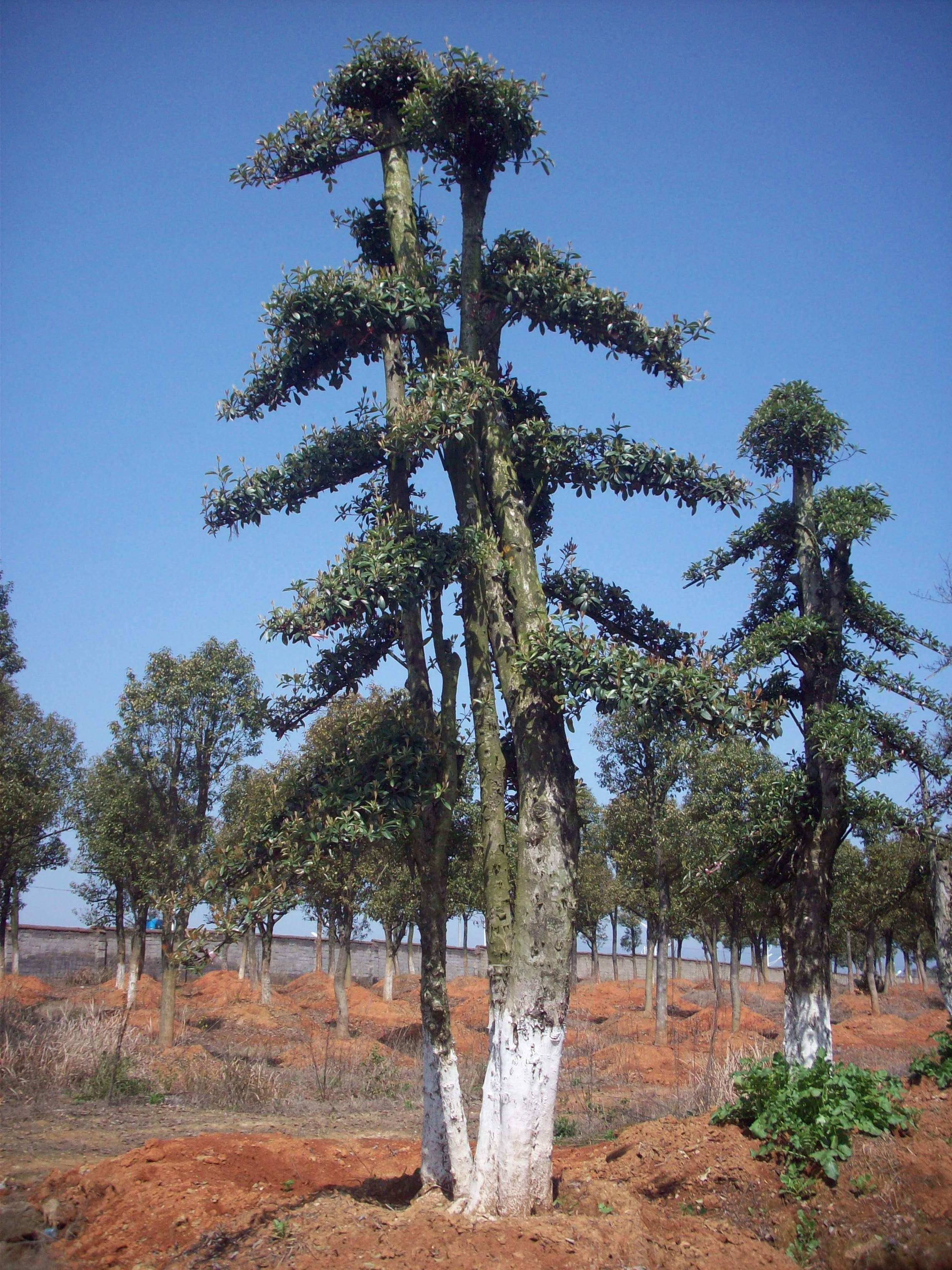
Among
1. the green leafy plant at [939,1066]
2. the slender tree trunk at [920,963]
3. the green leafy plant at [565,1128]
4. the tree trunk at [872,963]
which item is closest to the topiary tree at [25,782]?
the green leafy plant at [565,1128]

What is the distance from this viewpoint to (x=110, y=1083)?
14.8 metres

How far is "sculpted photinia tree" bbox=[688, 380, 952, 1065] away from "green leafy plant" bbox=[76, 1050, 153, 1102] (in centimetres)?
1060

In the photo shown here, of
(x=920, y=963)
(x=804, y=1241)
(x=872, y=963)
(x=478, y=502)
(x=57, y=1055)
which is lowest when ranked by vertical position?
(x=920, y=963)

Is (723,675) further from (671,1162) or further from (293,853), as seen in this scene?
(671,1162)

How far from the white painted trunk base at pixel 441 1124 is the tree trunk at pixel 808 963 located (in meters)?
6.22

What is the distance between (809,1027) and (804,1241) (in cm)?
626

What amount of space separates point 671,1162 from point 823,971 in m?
5.39

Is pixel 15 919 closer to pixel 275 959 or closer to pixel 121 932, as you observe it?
pixel 121 932

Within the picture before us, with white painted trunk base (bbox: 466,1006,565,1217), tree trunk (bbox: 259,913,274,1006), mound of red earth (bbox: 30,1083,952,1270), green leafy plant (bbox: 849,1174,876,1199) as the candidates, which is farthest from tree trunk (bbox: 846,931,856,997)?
white painted trunk base (bbox: 466,1006,565,1217)

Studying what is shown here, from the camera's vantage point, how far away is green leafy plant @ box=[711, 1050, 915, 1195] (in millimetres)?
7340

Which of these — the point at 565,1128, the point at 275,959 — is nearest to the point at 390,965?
the point at 275,959

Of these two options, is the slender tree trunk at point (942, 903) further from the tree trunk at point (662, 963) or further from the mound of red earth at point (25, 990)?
the mound of red earth at point (25, 990)

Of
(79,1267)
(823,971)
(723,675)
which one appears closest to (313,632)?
(723,675)

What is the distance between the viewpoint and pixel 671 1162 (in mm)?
8141
